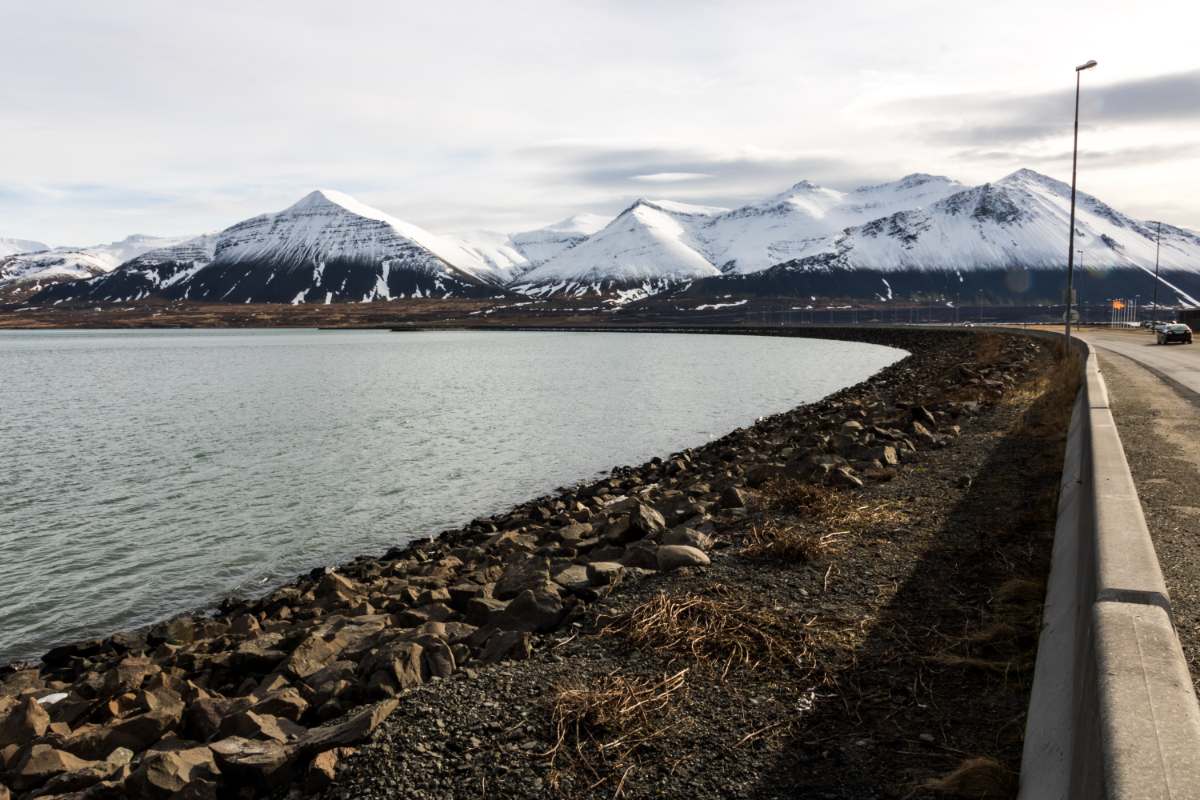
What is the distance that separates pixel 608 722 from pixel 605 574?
12.6 ft

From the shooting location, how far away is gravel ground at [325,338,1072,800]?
495cm

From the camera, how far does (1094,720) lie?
3.66m

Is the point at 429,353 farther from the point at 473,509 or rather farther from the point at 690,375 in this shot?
the point at 473,509

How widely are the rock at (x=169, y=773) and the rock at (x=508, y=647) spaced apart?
2.25 metres

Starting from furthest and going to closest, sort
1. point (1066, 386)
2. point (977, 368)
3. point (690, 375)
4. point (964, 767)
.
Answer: point (690, 375) → point (977, 368) → point (1066, 386) → point (964, 767)

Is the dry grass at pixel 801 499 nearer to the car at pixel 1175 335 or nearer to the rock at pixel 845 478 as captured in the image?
the rock at pixel 845 478

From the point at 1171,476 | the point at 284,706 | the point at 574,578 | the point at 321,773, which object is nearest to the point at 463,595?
the point at 574,578

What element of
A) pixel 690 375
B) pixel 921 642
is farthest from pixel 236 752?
pixel 690 375

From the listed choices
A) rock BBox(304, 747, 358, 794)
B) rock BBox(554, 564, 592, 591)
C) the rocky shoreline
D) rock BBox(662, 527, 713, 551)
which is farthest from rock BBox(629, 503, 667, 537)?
rock BBox(304, 747, 358, 794)

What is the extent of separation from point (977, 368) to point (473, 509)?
26.9 m

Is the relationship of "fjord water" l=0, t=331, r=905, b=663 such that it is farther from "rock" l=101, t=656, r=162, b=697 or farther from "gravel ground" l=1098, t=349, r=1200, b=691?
"gravel ground" l=1098, t=349, r=1200, b=691

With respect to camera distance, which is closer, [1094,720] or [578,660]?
[1094,720]

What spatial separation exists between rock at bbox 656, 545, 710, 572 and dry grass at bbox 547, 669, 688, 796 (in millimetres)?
3022

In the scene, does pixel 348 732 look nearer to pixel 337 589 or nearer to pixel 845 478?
pixel 337 589
